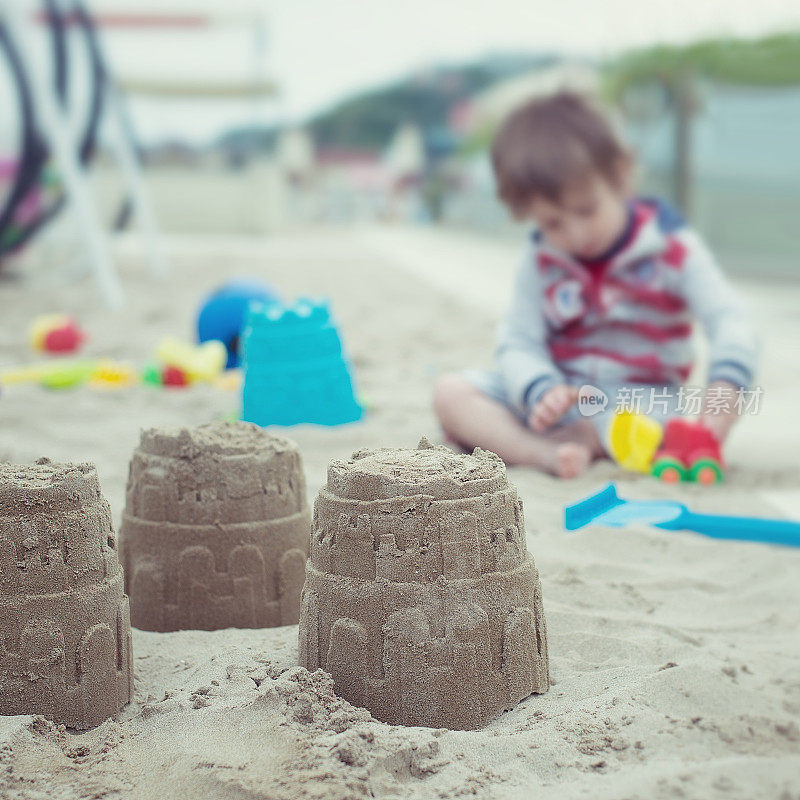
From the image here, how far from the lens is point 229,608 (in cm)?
139

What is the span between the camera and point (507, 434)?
2303 millimetres

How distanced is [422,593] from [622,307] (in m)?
1.52

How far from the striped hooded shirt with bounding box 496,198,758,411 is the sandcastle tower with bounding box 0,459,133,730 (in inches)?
54.5

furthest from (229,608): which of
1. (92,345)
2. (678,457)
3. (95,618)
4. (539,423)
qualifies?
(92,345)

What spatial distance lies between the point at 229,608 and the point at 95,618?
29 cm

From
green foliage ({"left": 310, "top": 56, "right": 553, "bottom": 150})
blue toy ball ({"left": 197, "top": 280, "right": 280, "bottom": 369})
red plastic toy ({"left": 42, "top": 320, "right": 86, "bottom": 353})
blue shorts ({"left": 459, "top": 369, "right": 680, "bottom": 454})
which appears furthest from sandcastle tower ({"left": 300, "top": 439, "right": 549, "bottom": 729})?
green foliage ({"left": 310, "top": 56, "right": 553, "bottom": 150})

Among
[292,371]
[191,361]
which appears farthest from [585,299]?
[191,361]

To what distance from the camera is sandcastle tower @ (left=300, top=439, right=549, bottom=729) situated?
108 centimetres

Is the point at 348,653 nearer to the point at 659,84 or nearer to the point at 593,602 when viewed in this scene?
the point at 593,602

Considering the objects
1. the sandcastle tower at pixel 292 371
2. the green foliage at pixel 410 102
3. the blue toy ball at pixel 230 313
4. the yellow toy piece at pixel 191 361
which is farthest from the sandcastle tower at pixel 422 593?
the green foliage at pixel 410 102

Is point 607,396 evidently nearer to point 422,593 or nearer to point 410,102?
point 422,593

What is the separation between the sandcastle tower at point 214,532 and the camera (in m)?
1.37

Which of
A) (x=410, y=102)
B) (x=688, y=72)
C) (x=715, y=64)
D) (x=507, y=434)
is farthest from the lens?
(x=410, y=102)

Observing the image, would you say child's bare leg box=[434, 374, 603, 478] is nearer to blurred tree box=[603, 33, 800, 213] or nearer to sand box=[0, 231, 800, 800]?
sand box=[0, 231, 800, 800]
